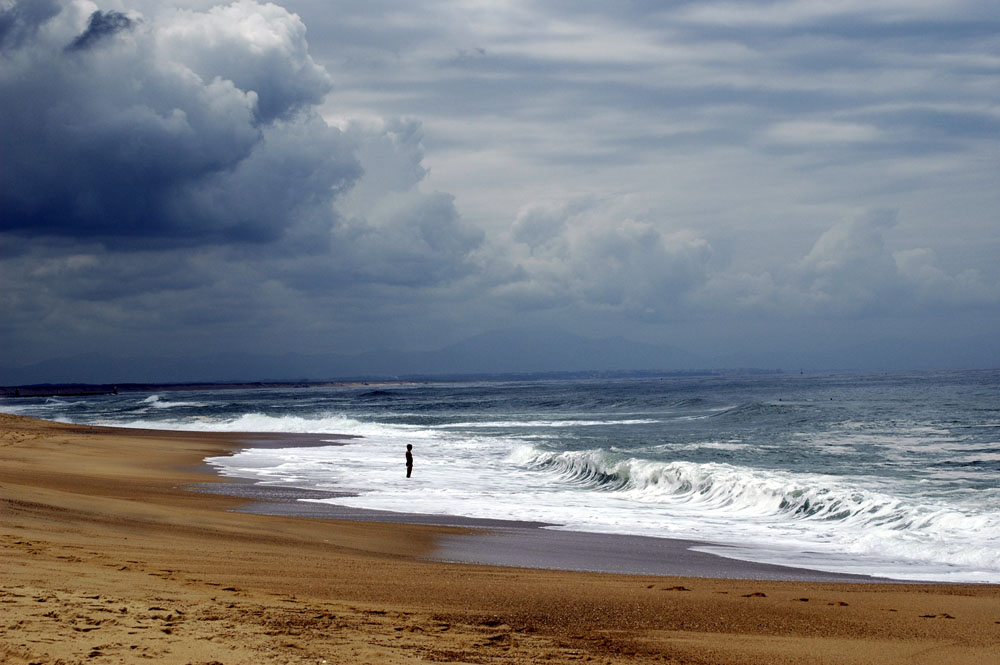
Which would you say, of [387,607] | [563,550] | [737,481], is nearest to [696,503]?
[737,481]

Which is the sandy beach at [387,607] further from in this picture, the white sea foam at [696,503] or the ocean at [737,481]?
the ocean at [737,481]

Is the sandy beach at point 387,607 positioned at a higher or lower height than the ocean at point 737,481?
higher

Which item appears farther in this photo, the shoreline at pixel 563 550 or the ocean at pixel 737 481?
the ocean at pixel 737 481

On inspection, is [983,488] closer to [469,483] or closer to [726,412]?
[469,483]

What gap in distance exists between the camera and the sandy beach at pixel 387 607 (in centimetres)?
625

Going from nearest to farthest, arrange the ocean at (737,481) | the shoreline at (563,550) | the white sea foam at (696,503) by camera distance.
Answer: the shoreline at (563,550)
the white sea foam at (696,503)
the ocean at (737,481)

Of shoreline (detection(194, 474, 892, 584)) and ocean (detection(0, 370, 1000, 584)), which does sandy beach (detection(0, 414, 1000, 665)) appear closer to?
shoreline (detection(194, 474, 892, 584))

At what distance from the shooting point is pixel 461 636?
714cm

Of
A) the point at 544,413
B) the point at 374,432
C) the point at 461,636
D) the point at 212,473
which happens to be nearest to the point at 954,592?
the point at 461,636

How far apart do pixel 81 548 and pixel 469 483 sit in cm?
1457

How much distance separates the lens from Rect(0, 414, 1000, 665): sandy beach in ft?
20.5

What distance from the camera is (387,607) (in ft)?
26.7

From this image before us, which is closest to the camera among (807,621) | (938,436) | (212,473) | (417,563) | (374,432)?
(807,621)

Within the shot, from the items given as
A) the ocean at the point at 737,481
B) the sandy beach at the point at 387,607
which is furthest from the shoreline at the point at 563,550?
the ocean at the point at 737,481
